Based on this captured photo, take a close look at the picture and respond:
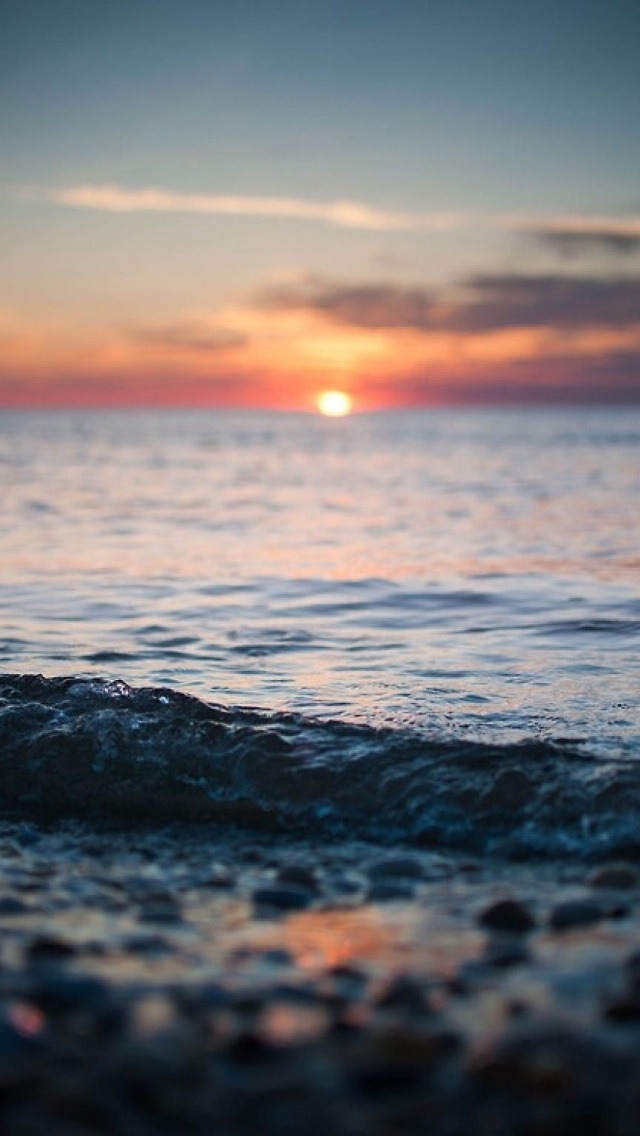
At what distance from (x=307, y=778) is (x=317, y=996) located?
9.97 ft

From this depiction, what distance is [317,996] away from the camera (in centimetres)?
418

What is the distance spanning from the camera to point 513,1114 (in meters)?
3.43

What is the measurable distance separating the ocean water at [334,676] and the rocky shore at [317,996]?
103 centimetres

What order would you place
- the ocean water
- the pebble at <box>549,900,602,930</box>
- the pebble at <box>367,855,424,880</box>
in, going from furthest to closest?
1. the ocean water
2. the pebble at <box>367,855,424,880</box>
3. the pebble at <box>549,900,602,930</box>

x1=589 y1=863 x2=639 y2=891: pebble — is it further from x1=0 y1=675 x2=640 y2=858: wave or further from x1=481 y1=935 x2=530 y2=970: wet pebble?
x1=481 y1=935 x2=530 y2=970: wet pebble

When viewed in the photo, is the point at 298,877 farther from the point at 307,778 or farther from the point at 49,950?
the point at 307,778

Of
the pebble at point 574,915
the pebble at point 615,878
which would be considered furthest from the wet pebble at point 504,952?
the pebble at point 615,878

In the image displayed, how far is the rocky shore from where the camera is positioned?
3.46 m

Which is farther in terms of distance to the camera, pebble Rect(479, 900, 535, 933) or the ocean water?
the ocean water

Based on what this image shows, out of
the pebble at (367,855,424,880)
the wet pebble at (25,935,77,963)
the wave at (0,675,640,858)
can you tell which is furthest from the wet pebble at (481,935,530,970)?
the wet pebble at (25,935,77,963)

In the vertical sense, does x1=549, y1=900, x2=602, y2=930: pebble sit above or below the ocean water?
below

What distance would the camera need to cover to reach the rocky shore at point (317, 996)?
3457 mm

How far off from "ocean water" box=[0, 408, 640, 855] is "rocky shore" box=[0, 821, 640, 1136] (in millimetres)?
1026

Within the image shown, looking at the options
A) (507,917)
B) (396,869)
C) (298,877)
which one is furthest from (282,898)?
(507,917)
